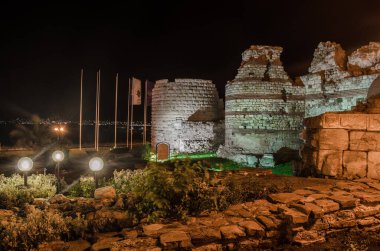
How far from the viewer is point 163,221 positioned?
3764mm

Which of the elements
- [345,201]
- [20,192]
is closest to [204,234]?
[345,201]

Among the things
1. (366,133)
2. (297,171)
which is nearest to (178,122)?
(297,171)

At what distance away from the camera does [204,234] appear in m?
3.33

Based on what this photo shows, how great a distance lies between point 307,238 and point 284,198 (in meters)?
0.71

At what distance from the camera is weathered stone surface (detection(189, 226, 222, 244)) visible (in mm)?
3264

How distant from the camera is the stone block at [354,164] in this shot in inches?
228

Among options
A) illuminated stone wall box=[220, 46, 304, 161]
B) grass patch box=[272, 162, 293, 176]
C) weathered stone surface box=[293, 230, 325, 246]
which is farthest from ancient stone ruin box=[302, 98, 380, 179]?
illuminated stone wall box=[220, 46, 304, 161]

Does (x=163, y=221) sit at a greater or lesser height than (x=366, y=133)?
lesser

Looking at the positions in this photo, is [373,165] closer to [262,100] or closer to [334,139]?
[334,139]

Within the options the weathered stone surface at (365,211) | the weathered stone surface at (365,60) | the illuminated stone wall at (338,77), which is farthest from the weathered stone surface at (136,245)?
the weathered stone surface at (365,60)

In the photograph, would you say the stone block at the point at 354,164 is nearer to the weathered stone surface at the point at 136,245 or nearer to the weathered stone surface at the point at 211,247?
the weathered stone surface at the point at 211,247

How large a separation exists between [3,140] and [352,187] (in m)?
34.3

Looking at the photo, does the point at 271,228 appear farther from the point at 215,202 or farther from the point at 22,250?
the point at 22,250

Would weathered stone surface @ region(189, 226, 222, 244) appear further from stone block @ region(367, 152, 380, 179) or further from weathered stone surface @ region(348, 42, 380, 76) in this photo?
weathered stone surface @ region(348, 42, 380, 76)
